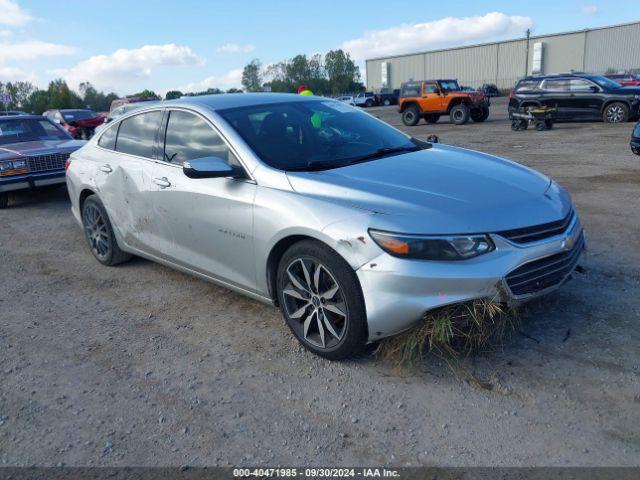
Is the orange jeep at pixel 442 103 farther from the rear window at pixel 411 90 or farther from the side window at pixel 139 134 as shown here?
the side window at pixel 139 134

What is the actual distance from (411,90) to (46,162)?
18.0 m

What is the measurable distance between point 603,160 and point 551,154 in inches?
58.6

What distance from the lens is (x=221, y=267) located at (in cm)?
408

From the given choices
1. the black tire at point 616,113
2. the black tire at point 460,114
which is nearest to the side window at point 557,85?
the black tire at point 616,113

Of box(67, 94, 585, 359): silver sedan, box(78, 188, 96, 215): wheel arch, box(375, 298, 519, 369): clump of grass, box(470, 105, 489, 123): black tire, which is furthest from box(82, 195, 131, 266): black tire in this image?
box(470, 105, 489, 123): black tire

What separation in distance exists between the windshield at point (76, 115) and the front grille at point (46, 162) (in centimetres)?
1566

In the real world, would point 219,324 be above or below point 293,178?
below

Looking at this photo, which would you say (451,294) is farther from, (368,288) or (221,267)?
(221,267)

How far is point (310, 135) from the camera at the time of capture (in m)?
4.23

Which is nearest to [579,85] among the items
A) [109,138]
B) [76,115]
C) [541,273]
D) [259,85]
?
[109,138]

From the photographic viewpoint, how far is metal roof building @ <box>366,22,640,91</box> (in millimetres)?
56625

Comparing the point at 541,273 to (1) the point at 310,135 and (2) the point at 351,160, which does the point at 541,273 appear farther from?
(1) the point at 310,135

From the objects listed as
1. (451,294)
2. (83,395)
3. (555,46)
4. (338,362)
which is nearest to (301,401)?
(338,362)

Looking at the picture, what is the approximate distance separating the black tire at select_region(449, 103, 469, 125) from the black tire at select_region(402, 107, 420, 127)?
1465 millimetres
